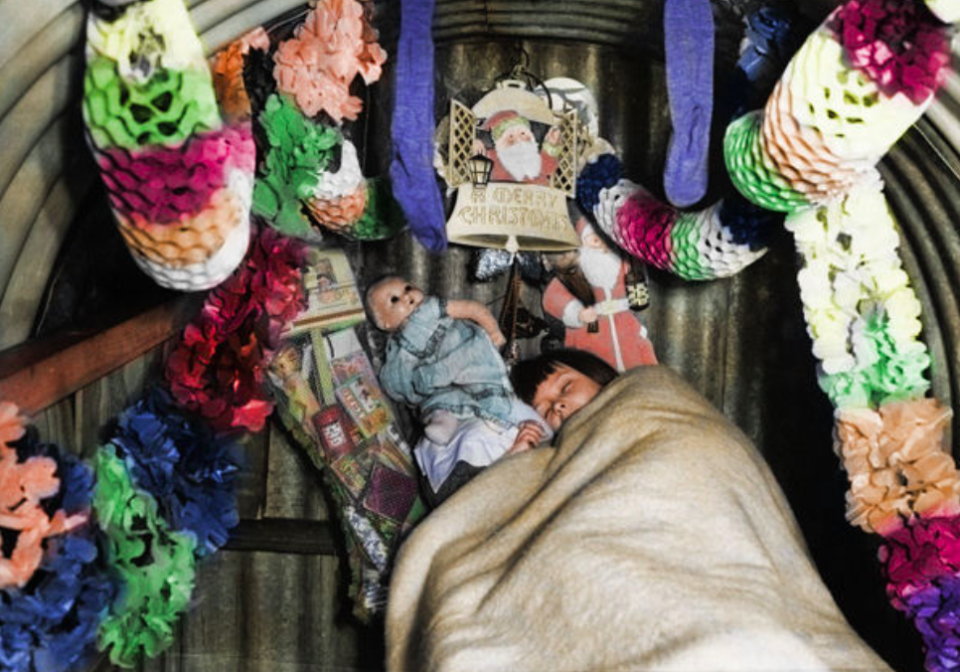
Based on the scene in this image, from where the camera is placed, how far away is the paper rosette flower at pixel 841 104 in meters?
2.13

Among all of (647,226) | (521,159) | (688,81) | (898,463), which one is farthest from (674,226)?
(898,463)

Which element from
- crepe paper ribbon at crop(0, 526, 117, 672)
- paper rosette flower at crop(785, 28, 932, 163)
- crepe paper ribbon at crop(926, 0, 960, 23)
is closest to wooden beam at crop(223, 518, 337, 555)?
crepe paper ribbon at crop(0, 526, 117, 672)

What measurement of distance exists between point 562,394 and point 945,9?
156 cm

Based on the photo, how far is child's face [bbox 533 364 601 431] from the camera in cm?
332

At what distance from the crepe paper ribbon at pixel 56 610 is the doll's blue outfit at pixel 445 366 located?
1.21 m

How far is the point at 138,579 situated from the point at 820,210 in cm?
149

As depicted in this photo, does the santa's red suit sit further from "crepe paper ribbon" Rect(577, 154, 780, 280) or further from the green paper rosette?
the green paper rosette

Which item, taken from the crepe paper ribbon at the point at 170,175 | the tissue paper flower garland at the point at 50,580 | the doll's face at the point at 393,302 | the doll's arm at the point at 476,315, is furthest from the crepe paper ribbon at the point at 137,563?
the doll's arm at the point at 476,315

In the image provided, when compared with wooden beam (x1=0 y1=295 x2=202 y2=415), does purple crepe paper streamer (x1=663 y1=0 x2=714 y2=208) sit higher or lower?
higher

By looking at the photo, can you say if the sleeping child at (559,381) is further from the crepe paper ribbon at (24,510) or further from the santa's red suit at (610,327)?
the crepe paper ribbon at (24,510)

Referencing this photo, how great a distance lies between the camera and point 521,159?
3.24m

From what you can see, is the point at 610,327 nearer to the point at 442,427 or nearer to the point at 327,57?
the point at 442,427

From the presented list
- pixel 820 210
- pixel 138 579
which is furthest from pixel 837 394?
pixel 138 579

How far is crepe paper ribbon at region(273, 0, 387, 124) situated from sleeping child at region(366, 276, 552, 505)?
908 millimetres
